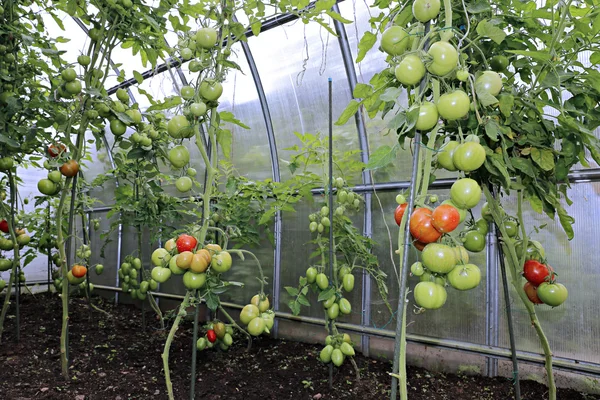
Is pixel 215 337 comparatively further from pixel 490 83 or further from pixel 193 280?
pixel 490 83

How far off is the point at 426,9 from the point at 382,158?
32cm

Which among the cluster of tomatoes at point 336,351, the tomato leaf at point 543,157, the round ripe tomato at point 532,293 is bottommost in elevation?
the cluster of tomatoes at point 336,351

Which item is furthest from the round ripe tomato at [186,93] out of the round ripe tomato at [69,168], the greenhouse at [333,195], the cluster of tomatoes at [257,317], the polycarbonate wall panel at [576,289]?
the polycarbonate wall panel at [576,289]

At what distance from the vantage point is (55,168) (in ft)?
6.24

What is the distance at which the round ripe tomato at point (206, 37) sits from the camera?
4.52 feet

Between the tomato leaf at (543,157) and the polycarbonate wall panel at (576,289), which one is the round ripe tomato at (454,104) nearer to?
the tomato leaf at (543,157)

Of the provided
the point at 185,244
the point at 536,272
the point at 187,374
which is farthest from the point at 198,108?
the point at 187,374

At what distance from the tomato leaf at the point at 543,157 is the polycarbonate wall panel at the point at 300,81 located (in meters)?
1.97

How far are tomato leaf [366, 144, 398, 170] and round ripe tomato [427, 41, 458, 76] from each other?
0.18 metres

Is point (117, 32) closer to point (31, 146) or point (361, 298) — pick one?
point (31, 146)

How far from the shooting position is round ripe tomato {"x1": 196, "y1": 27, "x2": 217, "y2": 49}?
138 centimetres

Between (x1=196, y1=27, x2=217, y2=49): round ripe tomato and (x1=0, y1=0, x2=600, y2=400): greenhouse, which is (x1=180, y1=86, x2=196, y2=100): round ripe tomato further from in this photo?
(x1=196, y1=27, x2=217, y2=49): round ripe tomato

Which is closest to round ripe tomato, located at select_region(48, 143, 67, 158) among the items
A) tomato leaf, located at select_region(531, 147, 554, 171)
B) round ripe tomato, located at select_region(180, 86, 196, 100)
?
round ripe tomato, located at select_region(180, 86, 196, 100)

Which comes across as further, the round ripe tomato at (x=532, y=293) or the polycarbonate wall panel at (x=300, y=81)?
the polycarbonate wall panel at (x=300, y=81)
